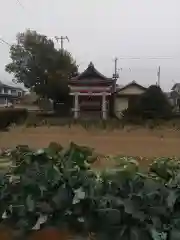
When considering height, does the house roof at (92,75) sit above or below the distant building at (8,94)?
above

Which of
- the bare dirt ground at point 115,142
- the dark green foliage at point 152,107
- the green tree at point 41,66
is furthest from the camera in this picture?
the green tree at point 41,66

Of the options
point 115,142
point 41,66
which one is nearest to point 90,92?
point 41,66

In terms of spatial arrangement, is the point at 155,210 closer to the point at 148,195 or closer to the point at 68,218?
the point at 148,195

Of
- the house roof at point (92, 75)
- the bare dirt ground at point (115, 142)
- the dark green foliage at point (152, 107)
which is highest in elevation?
the house roof at point (92, 75)

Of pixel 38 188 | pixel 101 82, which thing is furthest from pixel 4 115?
pixel 38 188

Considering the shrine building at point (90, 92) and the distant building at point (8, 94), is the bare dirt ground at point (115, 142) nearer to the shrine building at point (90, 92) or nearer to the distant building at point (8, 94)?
the shrine building at point (90, 92)

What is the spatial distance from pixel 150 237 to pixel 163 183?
0.84 feet

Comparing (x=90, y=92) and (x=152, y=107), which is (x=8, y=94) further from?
(x=152, y=107)

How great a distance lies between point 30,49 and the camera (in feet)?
137

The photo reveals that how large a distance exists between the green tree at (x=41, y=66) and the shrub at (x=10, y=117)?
8284 millimetres

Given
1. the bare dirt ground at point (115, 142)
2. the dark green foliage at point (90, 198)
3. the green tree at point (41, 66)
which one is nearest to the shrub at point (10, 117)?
the bare dirt ground at point (115, 142)

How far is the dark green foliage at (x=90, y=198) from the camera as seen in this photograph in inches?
80.7

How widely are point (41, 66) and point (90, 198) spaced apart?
126 feet

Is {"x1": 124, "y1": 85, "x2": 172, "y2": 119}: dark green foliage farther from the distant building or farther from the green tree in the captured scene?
the distant building
